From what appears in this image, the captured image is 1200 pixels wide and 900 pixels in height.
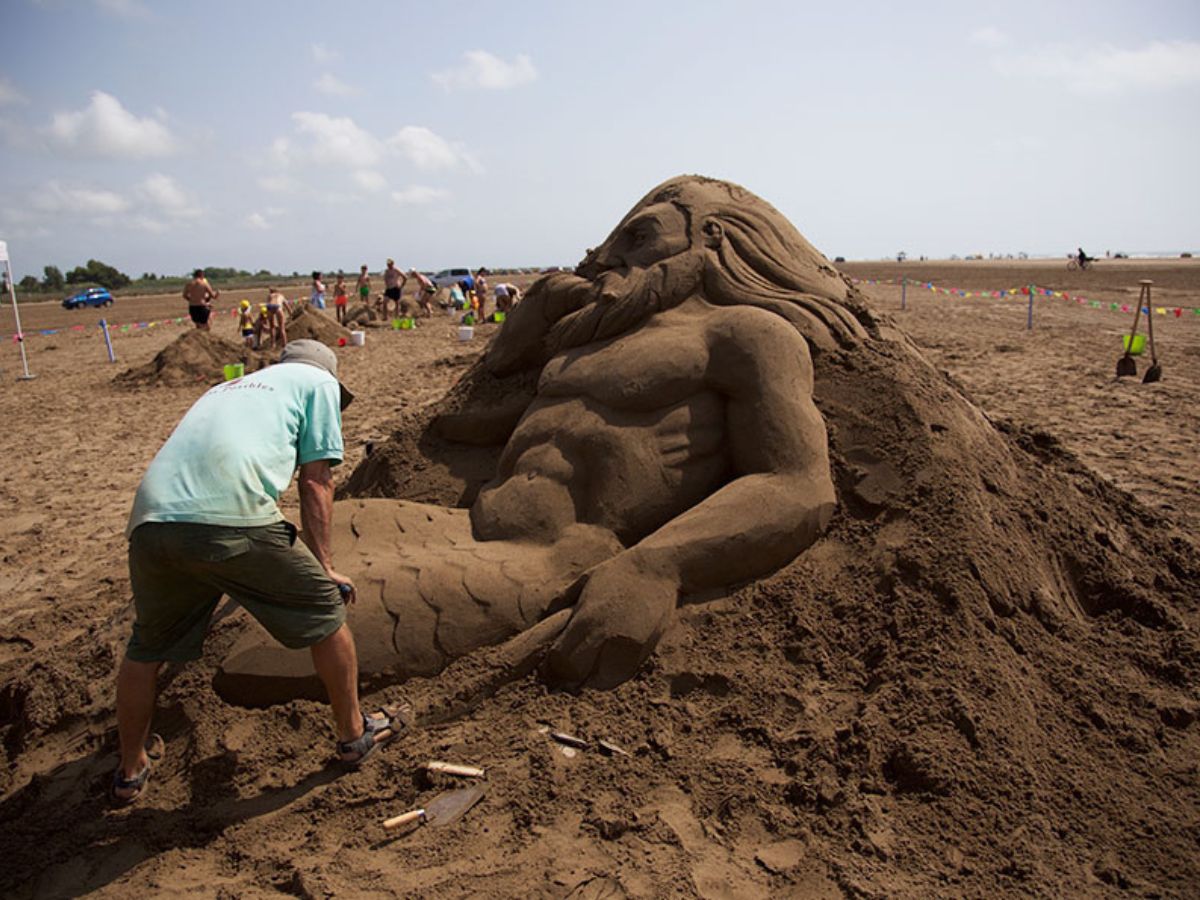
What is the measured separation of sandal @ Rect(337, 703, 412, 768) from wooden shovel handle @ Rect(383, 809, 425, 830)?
0.82ft

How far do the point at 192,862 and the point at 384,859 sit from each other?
54 cm

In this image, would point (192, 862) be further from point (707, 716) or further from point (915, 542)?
point (915, 542)

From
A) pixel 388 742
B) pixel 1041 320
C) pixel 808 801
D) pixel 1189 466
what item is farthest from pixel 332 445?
pixel 1041 320

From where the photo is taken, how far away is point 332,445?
2.50 metres

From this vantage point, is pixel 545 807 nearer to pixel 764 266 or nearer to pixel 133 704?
pixel 133 704

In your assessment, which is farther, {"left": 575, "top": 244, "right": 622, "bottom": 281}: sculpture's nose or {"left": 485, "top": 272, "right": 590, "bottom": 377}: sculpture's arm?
{"left": 485, "top": 272, "right": 590, "bottom": 377}: sculpture's arm

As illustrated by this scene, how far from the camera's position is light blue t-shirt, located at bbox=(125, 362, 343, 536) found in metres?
2.28

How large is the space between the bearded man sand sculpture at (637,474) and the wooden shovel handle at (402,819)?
1.72 feet

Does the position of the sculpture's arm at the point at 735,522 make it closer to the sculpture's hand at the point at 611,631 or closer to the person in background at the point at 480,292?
the sculpture's hand at the point at 611,631

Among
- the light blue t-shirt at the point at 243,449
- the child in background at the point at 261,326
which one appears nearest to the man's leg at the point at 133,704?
the light blue t-shirt at the point at 243,449

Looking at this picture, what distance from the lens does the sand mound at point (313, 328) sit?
49.3ft

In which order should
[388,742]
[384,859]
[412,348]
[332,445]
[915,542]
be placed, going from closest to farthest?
1. [384,859]
2. [332,445]
3. [388,742]
4. [915,542]
5. [412,348]

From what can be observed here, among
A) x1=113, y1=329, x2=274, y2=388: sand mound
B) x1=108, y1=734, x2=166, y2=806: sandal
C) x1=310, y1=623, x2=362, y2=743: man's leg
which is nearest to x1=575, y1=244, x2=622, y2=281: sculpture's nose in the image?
x1=310, y1=623, x2=362, y2=743: man's leg

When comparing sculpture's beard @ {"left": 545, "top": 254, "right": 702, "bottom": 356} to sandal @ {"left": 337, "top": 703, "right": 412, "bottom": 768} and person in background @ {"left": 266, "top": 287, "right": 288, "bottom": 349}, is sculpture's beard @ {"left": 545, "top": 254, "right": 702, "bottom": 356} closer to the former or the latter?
sandal @ {"left": 337, "top": 703, "right": 412, "bottom": 768}
